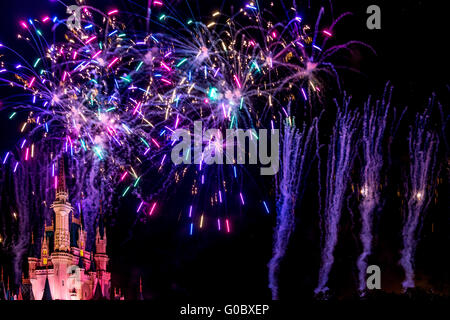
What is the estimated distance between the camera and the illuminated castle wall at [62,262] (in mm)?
60062

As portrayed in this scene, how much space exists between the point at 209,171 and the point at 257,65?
8545 mm

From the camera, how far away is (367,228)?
32344 mm

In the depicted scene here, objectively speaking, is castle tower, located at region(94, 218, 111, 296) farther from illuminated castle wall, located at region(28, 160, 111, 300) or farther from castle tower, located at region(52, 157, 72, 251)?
castle tower, located at region(52, 157, 72, 251)

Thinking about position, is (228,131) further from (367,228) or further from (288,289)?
(288,289)

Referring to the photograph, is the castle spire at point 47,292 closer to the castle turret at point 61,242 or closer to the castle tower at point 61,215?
the castle turret at point 61,242
